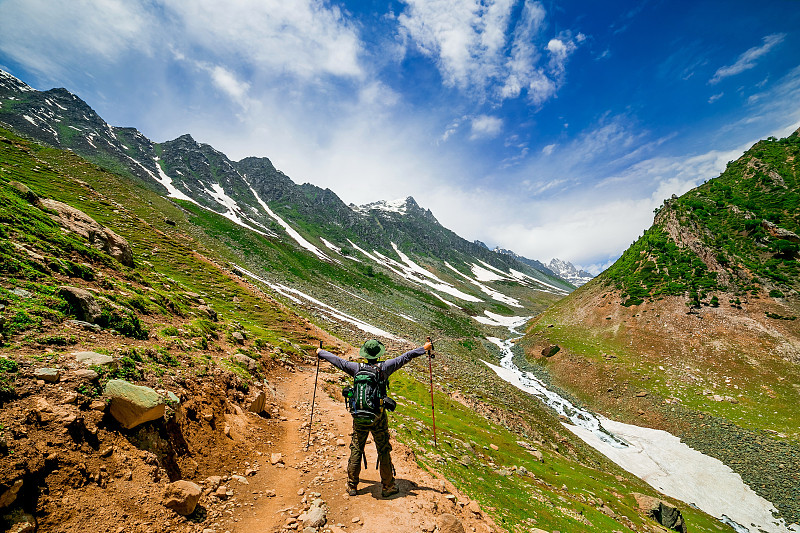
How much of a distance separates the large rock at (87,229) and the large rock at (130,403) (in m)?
14.7

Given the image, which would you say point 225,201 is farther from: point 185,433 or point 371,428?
point 371,428

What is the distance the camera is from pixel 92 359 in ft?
24.2

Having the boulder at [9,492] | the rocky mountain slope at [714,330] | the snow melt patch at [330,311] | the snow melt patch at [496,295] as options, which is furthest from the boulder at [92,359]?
the snow melt patch at [496,295]

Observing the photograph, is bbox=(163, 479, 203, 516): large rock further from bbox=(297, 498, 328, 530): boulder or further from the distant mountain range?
the distant mountain range

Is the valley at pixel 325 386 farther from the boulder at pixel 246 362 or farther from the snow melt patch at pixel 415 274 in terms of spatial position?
the snow melt patch at pixel 415 274

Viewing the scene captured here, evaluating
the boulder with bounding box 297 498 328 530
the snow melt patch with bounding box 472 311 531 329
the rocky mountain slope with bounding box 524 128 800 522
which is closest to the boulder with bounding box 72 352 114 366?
the boulder with bounding box 297 498 328 530

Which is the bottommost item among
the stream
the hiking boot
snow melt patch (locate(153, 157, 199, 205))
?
the stream

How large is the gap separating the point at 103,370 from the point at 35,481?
9.58 ft

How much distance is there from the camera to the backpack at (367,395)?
307 inches

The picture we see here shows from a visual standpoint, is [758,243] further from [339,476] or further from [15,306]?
[15,306]

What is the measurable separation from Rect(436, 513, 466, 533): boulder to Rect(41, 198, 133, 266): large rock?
70.7 feet

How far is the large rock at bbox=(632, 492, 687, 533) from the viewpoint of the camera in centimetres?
1802

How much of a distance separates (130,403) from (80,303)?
5.78 meters

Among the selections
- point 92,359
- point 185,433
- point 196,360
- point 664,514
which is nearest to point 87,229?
point 196,360
